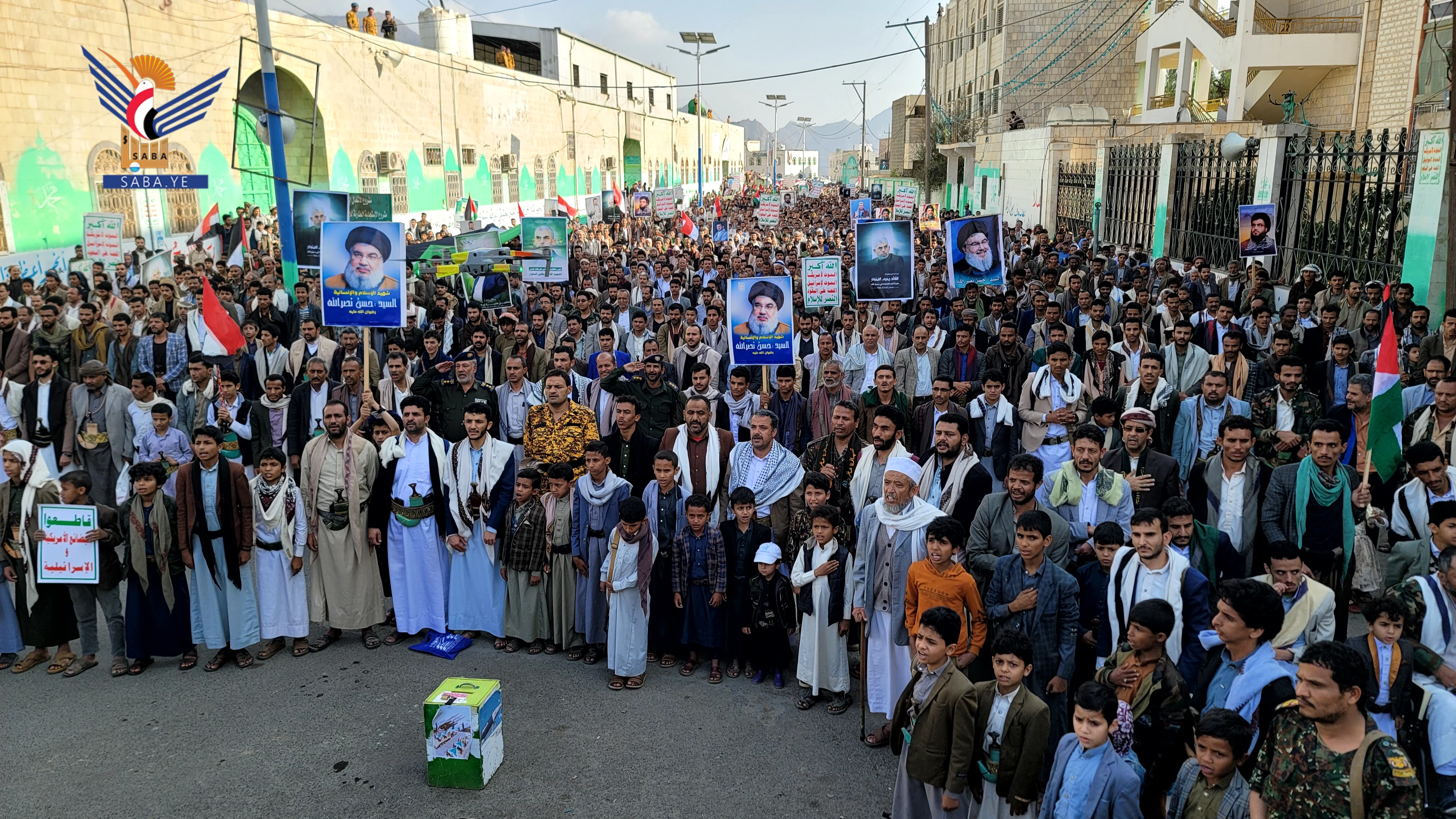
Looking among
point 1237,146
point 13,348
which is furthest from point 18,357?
point 1237,146

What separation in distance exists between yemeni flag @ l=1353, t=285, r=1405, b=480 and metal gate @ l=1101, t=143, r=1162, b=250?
13.2 m

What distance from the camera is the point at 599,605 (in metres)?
6.13

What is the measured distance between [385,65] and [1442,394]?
28098mm

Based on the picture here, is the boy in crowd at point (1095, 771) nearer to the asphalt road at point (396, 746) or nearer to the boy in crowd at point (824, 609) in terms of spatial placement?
the asphalt road at point (396, 746)

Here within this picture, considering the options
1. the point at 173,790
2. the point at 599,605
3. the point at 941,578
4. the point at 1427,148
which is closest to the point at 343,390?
the point at 599,605

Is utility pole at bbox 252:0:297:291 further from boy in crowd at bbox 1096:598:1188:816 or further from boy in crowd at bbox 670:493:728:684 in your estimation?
boy in crowd at bbox 1096:598:1188:816

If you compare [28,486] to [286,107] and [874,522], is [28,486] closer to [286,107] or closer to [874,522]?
[874,522]

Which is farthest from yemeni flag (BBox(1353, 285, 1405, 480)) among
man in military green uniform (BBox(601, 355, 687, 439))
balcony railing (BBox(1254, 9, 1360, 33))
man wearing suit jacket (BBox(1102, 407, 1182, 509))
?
balcony railing (BBox(1254, 9, 1360, 33))

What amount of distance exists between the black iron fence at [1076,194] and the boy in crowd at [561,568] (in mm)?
18191

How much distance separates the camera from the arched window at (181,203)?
20.1 meters

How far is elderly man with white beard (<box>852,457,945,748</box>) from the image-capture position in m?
5.11

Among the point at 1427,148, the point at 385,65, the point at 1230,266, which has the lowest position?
the point at 1230,266

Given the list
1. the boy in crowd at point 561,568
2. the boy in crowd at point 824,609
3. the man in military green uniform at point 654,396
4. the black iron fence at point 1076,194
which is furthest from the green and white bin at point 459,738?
the black iron fence at point 1076,194

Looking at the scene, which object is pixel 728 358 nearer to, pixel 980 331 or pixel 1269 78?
pixel 980 331
